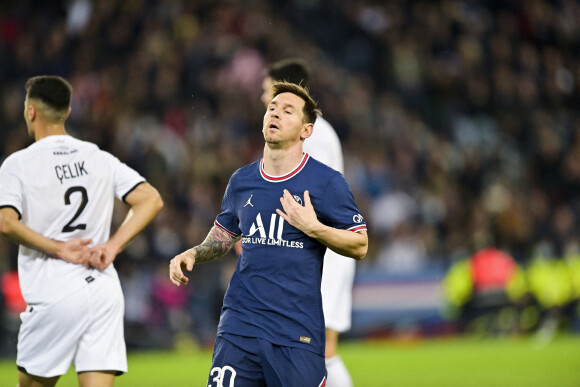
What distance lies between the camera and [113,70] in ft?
51.7

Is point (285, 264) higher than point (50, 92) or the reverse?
the reverse

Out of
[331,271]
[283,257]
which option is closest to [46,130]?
[283,257]

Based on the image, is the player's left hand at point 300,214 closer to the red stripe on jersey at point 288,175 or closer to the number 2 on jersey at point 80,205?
the red stripe on jersey at point 288,175

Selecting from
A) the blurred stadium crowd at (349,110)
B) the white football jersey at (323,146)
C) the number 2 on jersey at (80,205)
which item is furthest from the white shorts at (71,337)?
the blurred stadium crowd at (349,110)

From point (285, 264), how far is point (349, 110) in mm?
12960

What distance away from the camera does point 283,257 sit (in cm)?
480

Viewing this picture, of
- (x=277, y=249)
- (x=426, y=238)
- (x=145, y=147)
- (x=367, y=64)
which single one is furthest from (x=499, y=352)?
(x=277, y=249)

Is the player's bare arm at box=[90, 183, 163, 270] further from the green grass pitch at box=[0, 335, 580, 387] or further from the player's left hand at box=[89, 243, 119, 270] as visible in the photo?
Answer: the green grass pitch at box=[0, 335, 580, 387]

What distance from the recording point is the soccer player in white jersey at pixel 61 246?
17.4ft

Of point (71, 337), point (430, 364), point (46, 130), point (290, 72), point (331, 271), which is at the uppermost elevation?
point (290, 72)

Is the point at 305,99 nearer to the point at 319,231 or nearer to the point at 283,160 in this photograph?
the point at 283,160

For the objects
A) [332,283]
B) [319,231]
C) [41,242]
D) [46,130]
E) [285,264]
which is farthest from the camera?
[332,283]

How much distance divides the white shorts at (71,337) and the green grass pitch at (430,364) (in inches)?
160

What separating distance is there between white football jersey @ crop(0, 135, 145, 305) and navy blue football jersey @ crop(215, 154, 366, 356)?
1.09 meters
